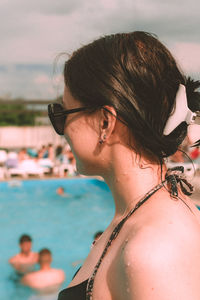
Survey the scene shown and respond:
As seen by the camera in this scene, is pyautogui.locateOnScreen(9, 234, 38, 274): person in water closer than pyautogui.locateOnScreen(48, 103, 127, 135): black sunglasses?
No

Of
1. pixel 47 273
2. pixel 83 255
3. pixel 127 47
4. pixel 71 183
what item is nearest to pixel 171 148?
pixel 127 47

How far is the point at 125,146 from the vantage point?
117cm

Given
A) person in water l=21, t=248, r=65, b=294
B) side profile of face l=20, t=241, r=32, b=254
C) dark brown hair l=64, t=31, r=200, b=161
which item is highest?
dark brown hair l=64, t=31, r=200, b=161

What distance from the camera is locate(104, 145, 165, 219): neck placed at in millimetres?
1177

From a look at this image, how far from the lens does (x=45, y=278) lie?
736 cm

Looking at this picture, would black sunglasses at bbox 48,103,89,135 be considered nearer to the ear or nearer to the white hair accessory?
the ear

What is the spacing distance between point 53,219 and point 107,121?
11482mm

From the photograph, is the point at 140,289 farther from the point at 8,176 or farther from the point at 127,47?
the point at 8,176

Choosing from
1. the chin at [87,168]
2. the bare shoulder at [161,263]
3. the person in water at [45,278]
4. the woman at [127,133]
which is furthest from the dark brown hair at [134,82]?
the person in water at [45,278]

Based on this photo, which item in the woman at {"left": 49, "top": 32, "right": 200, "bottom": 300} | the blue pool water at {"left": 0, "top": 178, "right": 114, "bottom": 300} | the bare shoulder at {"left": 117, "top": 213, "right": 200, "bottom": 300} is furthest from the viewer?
the blue pool water at {"left": 0, "top": 178, "right": 114, "bottom": 300}

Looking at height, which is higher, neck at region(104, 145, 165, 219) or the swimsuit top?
neck at region(104, 145, 165, 219)

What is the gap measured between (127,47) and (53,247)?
380 inches

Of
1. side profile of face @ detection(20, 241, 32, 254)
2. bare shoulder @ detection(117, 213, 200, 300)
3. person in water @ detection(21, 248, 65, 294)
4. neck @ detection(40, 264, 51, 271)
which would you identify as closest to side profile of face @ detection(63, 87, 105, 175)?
bare shoulder @ detection(117, 213, 200, 300)

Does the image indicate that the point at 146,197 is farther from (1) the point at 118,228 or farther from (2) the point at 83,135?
(2) the point at 83,135
